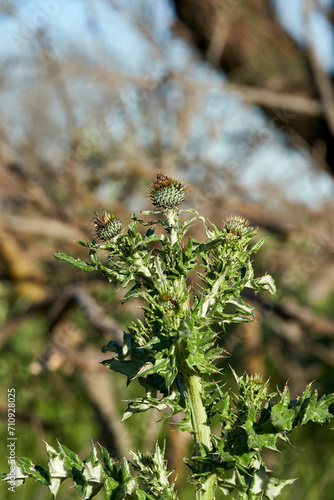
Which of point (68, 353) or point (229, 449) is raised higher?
point (68, 353)

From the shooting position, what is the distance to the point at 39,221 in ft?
12.1

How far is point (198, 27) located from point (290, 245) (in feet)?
7.31

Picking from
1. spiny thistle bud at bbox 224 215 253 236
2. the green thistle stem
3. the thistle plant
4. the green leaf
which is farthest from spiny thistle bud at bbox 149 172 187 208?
the green leaf

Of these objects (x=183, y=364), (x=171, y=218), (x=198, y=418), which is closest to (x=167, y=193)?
(x=171, y=218)

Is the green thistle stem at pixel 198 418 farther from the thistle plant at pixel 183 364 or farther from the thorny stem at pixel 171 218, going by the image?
the thorny stem at pixel 171 218

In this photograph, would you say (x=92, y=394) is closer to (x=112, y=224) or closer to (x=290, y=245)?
(x=290, y=245)

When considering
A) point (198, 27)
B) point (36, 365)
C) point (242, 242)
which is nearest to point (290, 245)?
point (198, 27)

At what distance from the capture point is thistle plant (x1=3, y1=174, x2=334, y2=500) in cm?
103

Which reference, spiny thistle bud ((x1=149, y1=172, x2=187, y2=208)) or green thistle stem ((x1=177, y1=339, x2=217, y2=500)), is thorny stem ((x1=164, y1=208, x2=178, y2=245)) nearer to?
spiny thistle bud ((x1=149, y1=172, x2=187, y2=208))

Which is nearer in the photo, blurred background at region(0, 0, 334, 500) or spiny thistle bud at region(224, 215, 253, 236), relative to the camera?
spiny thistle bud at region(224, 215, 253, 236)

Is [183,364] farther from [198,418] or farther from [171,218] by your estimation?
[171,218]

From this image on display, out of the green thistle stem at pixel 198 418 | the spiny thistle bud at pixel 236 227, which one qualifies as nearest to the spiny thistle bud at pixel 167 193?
the spiny thistle bud at pixel 236 227

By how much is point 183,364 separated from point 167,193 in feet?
1.09

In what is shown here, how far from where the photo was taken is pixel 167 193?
3.50 feet
